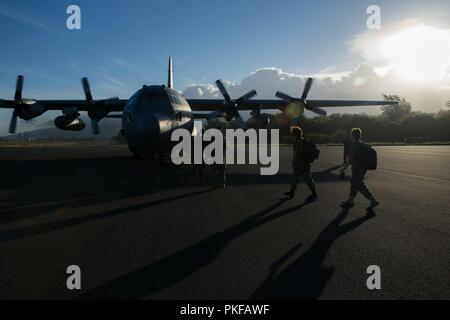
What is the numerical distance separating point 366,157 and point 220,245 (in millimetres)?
4555

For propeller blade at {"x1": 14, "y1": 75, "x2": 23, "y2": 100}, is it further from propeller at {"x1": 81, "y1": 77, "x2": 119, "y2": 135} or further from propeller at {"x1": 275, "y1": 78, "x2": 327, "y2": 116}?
propeller at {"x1": 275, "y1": 78, "x2": 327, "y2": 116}

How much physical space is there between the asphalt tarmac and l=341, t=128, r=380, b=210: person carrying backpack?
0.38 meters

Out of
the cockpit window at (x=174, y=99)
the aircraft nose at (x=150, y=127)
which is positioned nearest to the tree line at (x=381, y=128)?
the cockpit window at (x=174, y=99)

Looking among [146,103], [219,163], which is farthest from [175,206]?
[146,103]

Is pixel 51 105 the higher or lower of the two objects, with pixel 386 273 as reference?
higher

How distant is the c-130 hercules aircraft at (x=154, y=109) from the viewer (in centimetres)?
1527

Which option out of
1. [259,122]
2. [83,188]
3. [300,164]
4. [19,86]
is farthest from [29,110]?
[300,164]

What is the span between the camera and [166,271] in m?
4.49

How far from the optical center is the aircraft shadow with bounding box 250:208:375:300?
384 centimetres

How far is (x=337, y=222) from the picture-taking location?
279 inches

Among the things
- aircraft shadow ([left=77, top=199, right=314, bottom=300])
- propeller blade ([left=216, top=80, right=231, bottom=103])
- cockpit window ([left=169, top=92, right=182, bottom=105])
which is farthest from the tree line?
aircraft shadow ([left=77, top=199, right=314, bottom=300])

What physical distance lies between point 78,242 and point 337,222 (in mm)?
4716
